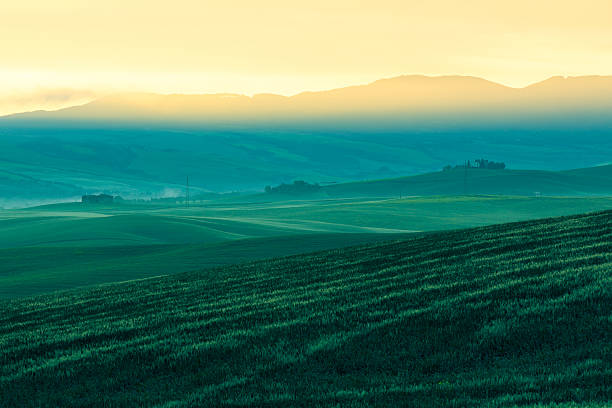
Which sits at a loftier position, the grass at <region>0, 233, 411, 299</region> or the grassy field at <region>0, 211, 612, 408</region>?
the grassy field at <region>0, 211, 612, 408</region>

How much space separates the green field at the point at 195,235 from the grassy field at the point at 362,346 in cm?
2420

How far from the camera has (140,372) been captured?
44.1 ft

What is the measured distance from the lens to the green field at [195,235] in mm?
48406

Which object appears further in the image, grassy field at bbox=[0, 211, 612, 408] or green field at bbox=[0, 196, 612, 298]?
green field at bbox=[0, 196, 612, 298]

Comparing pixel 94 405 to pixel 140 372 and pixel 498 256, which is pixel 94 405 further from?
pixel 498 256

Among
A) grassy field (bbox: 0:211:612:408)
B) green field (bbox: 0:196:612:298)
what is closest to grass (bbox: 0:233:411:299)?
green field (bbox: 0:196:612:298)

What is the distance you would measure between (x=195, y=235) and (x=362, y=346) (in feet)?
236

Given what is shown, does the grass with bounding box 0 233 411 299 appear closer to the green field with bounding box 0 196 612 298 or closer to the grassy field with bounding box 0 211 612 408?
the green field with bounding box 0 196 612 298

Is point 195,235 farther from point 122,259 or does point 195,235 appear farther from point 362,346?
point 362,346

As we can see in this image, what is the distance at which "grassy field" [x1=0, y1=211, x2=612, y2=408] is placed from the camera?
36.9 feet

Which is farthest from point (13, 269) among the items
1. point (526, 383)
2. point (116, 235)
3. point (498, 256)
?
point (526, 383)

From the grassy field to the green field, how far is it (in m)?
24.2

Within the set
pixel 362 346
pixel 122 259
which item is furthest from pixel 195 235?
pixel 362 346

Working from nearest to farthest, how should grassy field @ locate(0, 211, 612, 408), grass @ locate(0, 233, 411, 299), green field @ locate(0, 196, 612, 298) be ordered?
grassy field @ locate(0, 211, 612, 408) → grass @ locate(0, 233, 411, 299) → green field @ locate(0, 196, 612, 298)
